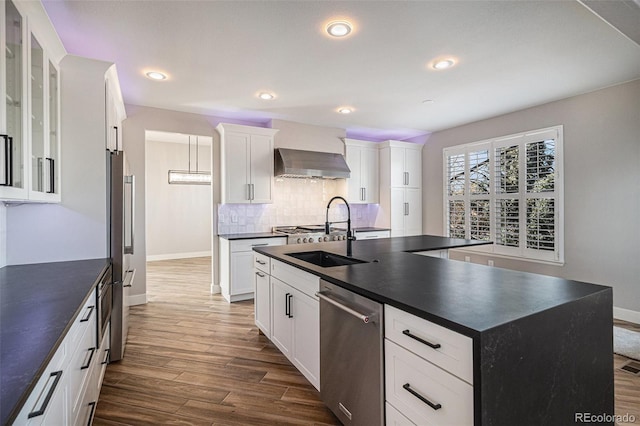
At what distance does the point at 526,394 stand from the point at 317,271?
45.3 inches

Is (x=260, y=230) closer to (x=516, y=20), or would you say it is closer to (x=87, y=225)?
(x=87, y=225)

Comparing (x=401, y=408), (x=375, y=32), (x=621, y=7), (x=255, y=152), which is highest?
(x=375, y=32)

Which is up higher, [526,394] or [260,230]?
[260,230]

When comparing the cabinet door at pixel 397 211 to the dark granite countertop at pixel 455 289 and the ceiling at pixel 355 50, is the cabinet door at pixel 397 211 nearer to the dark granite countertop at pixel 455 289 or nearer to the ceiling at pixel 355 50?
the ceiling at pixel 355 50

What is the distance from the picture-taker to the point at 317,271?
1.94 metres

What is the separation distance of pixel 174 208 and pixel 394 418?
754 cm

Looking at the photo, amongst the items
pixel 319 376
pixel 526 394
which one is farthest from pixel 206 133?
pixel 526 394

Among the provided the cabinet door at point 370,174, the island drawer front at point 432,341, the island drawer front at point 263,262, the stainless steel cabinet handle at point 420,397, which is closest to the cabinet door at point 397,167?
the cabinet door at point 370,174

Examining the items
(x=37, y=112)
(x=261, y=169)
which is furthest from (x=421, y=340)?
(x=261, y=169)

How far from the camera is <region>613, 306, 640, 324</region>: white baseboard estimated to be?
11.3 feet

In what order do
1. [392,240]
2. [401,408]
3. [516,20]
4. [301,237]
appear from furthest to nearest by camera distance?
1. [301,237]
2. [392,240]
3. [516,20]
4. [401,408]

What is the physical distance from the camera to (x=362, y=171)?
5.69 metres

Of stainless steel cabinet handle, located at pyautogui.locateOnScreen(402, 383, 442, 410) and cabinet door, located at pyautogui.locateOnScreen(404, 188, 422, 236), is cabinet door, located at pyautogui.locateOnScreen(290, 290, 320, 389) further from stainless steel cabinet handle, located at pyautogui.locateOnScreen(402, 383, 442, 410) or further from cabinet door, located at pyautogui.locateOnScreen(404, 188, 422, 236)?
cabinet door, located at pyautogui.locateOnScreen(404, 188, 422, 236)

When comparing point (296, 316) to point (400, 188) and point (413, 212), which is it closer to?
point (400, 188)
